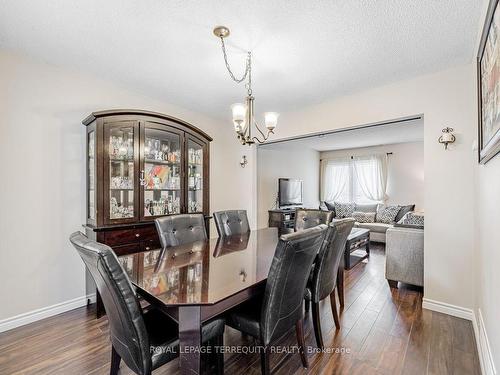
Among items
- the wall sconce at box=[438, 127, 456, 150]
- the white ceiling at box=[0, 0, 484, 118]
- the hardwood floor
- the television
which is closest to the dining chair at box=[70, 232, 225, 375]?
the hardwood floor

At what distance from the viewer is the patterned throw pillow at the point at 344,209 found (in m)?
6.38

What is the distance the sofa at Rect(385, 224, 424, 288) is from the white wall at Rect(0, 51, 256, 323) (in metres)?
3.57

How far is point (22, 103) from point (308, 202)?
624cm

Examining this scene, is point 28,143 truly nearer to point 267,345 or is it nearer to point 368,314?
point 267,345

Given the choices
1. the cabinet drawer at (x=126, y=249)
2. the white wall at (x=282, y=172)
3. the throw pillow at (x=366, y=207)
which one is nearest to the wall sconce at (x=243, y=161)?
the white wall at (x=282, y=172)

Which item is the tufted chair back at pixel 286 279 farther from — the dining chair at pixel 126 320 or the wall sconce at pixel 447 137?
the wall sconce at pixel 447 137

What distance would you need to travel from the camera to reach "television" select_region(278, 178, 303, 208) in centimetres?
591

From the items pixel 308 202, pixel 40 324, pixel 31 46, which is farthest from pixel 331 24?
pixel 308 202

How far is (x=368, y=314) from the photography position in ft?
7.88

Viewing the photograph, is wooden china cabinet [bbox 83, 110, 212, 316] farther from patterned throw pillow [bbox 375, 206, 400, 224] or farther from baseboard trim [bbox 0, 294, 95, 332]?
patterned throw pillow [bbox 375, 206, 400, 224]

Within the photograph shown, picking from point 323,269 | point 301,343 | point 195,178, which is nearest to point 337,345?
point 301,343

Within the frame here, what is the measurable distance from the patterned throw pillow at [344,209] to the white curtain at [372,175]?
64cm

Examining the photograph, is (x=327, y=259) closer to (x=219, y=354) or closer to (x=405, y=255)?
(x=219, y=354)

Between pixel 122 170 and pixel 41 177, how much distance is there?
71 centimetres
